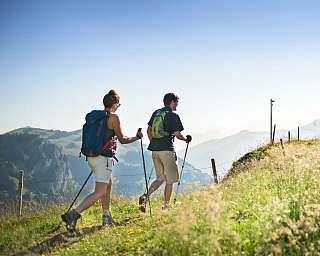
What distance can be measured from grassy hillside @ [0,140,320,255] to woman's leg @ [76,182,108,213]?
23.8 inches

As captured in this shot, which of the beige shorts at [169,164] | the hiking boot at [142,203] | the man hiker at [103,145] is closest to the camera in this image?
the man hiker at [103,145]

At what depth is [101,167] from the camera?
9281 mm

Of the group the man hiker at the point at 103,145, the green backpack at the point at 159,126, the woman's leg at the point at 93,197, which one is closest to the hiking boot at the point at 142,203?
the green backpack at the point at 159,126

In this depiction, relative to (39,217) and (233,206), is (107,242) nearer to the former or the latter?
(233,206)

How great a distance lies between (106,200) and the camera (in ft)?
32.9

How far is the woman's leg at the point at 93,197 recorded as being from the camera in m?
8.98

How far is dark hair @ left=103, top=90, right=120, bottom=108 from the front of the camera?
9562 mm

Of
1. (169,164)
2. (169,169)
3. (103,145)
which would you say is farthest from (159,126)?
(103,145)

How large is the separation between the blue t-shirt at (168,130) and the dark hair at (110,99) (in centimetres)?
153

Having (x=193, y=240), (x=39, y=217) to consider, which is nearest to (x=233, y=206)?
(x=193, y=240)

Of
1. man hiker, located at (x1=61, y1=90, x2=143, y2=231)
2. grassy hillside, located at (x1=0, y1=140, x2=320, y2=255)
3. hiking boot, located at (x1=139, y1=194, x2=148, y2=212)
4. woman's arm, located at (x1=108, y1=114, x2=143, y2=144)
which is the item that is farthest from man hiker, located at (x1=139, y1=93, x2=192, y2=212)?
grassy hillside, located at (x1=0, y1=140, x2=320, y2=255)

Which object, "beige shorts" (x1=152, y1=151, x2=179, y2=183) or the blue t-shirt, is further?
"beige shorts" (x1=152, y1=151, x2=179, y2=183)

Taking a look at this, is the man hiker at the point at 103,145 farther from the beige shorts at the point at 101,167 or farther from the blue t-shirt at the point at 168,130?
the blue t-shirt at the point at 168,130

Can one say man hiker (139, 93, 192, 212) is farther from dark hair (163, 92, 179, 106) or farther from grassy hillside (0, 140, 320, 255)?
grassy hillside (0, 140, 320, 255)
